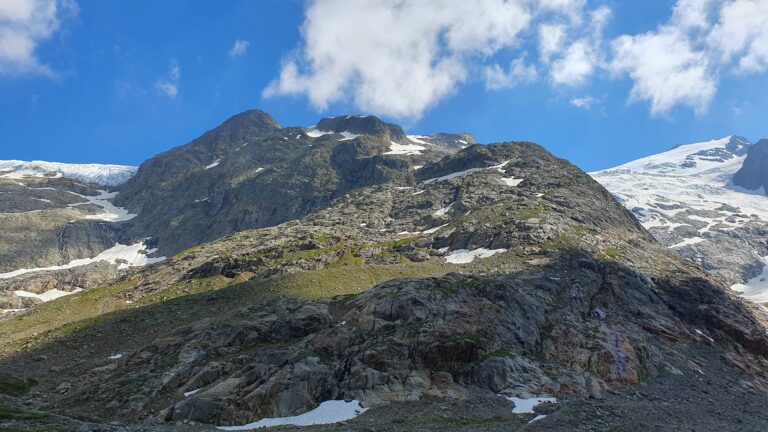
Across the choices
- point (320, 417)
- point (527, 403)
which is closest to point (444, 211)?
point (527, 403)

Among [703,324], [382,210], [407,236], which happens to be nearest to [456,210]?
[407,236]

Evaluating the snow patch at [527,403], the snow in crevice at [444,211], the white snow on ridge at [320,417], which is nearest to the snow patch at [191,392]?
the white snow on ridge at [320,417]

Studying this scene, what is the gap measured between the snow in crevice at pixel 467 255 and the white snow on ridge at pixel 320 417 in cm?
6914

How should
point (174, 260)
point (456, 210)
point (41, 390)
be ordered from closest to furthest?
point (41, 390), point (174, 260), point (456, 210)

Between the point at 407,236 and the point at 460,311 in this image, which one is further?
the point at 407,236

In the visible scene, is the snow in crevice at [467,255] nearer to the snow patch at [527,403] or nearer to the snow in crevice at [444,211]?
the snow in crevice at [444,211]

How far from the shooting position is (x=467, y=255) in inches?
4545

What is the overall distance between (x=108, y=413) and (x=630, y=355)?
211 feet

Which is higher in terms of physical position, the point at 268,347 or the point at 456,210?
the point at 456,210

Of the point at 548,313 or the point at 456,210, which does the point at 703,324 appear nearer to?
the point at 548,313

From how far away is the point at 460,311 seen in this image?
6581 centimetres

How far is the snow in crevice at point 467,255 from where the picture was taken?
112m

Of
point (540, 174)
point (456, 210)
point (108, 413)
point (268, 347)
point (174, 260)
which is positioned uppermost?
point (540, 174)

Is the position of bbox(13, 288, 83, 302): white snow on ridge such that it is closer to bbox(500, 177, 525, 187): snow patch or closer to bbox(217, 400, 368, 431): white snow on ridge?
bbox(217, 400, 368, 431): white snow on ridge
